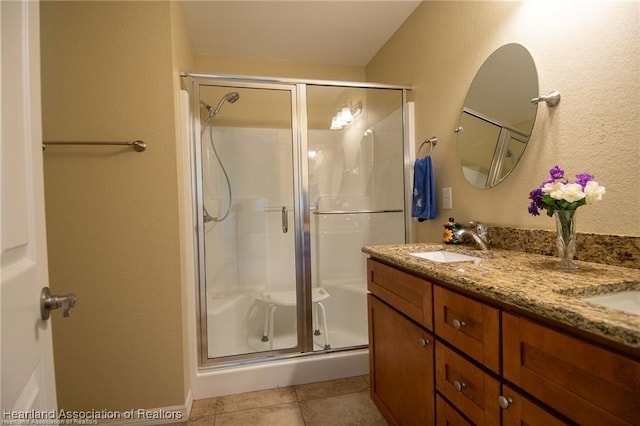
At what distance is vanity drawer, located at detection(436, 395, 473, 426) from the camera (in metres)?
0.90

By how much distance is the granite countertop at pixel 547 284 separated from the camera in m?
0.52

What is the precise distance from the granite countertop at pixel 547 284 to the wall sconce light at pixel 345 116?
60.3 inches

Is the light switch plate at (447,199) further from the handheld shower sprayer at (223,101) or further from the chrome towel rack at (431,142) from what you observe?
the handheld shower sprayer at (223,101)

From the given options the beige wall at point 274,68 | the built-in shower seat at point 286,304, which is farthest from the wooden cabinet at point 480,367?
the beige wall at point 274,68

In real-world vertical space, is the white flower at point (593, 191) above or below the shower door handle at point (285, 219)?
above

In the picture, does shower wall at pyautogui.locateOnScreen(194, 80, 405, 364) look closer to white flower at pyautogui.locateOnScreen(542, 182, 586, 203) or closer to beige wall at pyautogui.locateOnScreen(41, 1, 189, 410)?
beige wall at pyautogui.locateOnScreen(41, 1, 189, 410)

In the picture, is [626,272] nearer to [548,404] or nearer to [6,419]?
[548,404]

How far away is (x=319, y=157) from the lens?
2.44 m

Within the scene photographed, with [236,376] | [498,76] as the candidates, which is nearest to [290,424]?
[236,376]

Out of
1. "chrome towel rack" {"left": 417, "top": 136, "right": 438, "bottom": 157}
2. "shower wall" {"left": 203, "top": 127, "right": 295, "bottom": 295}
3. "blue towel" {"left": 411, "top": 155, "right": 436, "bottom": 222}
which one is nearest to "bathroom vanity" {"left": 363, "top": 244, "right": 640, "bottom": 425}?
"blue towel" {"left": 411, "top": 155, "right": 436, "bottom": 222}

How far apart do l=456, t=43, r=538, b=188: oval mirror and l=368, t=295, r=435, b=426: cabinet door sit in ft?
2.62

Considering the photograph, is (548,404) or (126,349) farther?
(126,349)

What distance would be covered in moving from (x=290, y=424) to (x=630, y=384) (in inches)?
58.8

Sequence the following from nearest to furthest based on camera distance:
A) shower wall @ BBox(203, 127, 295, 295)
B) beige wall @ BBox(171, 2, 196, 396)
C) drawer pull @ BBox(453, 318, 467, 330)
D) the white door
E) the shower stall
A: the white door, drawer pull @ BBox(453, 318, 467, 330), beige wall @ BBox(171, 2, 196, 396), the shower stall, shower wall @ BBox(203, 127, 295, 295)
